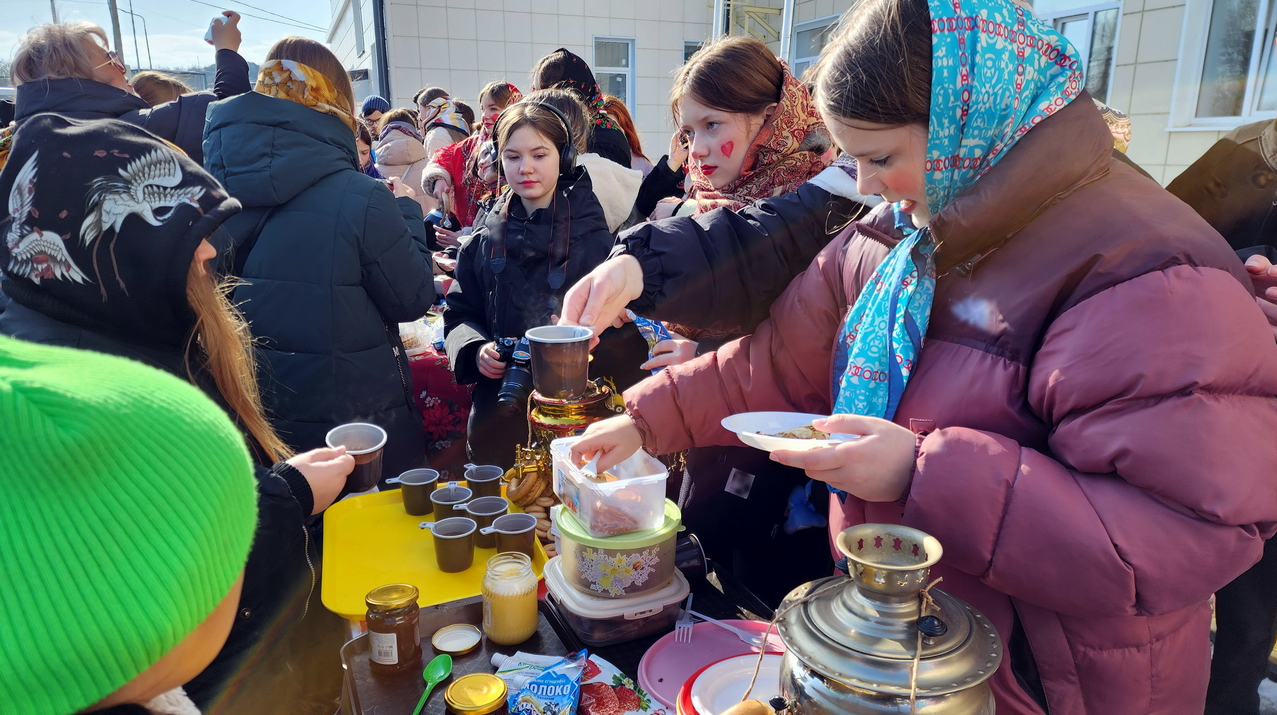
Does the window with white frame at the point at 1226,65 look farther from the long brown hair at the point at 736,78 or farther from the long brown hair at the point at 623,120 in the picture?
the long brown hair at the point at 736,78

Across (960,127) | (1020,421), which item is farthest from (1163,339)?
(960,127)

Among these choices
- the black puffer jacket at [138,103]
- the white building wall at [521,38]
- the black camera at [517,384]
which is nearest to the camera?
the black camera at [517,384]

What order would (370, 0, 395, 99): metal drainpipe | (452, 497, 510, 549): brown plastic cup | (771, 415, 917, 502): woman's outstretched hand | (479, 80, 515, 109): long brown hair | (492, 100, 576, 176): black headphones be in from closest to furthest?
(771, 415, 917, 502): woman's outstretched hand
(452, 497, 510, 549): brown plastic cup
(492, 100, 576, 176): black headphones
(479, 80, 515, 109): long brown hair
(370, 0, 395, 99): metal drainpipe

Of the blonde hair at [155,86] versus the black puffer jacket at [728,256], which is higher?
the blonde hair at [155,86]

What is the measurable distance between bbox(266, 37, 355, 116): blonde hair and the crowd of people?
0.06 feet

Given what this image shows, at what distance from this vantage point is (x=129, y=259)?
1690mm

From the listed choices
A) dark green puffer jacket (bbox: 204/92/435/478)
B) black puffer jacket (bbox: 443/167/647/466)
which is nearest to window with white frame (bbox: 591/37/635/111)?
black puffer jacket (bbox: 443/167/647/466)

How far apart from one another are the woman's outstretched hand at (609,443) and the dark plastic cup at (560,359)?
6.7 inches

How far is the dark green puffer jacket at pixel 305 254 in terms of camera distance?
2.67 meters

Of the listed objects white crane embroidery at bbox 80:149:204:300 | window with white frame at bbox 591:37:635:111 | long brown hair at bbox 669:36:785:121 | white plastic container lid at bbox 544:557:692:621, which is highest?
window with white frame at bbox 591:37:635:111

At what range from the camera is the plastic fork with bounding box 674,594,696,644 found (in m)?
Result: 1.55

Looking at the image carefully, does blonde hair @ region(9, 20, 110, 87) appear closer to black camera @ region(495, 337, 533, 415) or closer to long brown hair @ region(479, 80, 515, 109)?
long brown hair @ region(479, 80, 515, 109)

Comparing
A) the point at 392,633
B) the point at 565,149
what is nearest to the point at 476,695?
the point at 392,633

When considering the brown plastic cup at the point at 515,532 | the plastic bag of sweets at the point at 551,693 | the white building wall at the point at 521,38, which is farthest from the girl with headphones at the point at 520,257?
the white building wall at the point at 521,38
